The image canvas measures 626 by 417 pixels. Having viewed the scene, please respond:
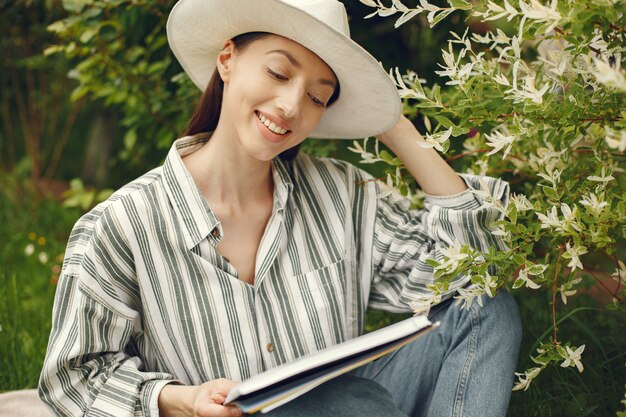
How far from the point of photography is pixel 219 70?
221 centimetres

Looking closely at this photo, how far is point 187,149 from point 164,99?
138 centimetres

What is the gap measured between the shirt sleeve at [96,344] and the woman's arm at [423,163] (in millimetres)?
864

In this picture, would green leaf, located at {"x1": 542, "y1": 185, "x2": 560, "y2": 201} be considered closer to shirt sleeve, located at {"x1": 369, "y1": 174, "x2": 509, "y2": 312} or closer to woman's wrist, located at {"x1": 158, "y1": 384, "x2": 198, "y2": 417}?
shirt sleeve, located at {"x1": 369, "y1": 174, "x2": 509, "y2": 312}

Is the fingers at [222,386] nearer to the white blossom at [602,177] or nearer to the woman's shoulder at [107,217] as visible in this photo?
the woman's shoulder at [107,217]

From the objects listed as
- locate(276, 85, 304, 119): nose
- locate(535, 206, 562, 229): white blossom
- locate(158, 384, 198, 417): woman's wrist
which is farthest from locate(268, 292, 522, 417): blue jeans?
locate(276, 85, 304, 119): nose

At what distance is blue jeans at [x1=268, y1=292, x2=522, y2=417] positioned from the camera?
199 cm

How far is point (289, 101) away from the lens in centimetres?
204

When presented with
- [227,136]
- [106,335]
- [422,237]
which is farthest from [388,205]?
[106,335]

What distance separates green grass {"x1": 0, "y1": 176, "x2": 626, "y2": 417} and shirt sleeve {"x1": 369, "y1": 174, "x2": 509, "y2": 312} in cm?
38

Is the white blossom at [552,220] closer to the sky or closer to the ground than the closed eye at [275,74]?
closer to the ground

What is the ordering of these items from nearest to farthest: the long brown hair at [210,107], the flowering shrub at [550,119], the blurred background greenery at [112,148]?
the flowering shrub at [550,119]
the long brown hair at [210,107]
the blurred background greenery at [112,148]

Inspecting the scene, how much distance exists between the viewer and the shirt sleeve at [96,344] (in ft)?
6.48

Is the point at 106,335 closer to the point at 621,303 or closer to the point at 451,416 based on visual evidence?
the point at 451,416

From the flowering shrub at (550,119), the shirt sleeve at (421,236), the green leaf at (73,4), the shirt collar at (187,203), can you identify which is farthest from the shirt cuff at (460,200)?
the green leaf at (73,4)
